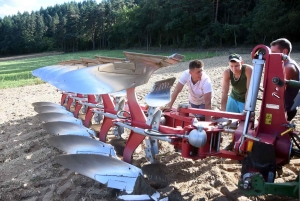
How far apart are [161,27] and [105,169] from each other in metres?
44.6

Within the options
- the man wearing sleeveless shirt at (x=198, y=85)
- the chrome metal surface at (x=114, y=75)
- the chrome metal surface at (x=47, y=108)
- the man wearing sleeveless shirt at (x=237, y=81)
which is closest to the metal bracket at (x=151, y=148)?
the chrome metal surface at (x=114, y=75)

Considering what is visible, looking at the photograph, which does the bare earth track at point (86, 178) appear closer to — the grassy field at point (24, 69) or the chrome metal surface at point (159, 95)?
the chrome metal surface at point (159, 95)

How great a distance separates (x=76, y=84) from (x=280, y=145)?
1800 mm

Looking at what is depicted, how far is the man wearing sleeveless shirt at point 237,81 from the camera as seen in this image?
12.8 feet

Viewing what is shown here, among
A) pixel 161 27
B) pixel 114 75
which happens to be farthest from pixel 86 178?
pixel 161 27

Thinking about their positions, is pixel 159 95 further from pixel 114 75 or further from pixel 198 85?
pixel 198 85

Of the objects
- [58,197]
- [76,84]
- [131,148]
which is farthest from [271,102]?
[58,197]

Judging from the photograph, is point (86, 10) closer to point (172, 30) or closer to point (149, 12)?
point (149, 12)

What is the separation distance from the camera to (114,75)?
10.2ft

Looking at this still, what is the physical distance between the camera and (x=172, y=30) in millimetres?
44000

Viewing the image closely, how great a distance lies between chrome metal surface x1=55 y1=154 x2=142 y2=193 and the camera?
2.86 m

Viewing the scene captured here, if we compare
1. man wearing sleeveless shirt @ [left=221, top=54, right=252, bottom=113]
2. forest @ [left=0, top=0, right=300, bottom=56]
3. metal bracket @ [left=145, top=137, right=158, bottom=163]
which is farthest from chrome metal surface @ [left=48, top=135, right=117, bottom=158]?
forest @ [left=0, top=0, right=300, bottom=56]

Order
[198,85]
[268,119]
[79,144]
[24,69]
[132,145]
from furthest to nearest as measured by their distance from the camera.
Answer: [24,69] < [198,85] < [79,144] < [132,145] < [268,119]

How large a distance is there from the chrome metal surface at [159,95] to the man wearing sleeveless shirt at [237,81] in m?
1.04
